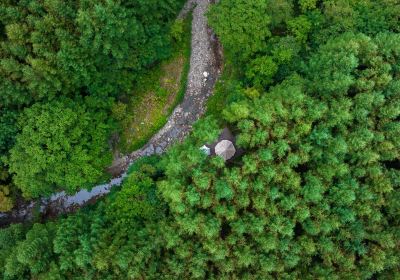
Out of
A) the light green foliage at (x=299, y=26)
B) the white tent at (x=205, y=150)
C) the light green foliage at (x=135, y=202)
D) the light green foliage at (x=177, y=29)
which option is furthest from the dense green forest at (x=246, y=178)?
the light green foliage at (x=177, y=29)

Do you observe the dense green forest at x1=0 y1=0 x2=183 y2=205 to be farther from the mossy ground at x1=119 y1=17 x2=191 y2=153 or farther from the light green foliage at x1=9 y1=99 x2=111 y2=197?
the mossy ground at x1=119 y1=17 x2=191 y2=153

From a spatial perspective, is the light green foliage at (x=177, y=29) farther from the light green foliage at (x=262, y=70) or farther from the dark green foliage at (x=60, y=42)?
the light green foliage at (x=262, y=70)

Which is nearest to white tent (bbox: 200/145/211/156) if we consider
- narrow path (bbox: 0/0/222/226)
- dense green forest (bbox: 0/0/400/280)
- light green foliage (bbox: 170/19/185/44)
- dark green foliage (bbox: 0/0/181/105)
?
dense green forest (bbox: 0/0/400/280)

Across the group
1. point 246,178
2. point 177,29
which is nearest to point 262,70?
point 177,29

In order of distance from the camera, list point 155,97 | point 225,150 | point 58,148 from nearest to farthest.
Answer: point 225,150 < point 58,148 < point 155,97

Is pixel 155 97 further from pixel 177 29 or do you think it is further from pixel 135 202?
pixel 135 202

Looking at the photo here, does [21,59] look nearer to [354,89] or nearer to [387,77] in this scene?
[354,89]

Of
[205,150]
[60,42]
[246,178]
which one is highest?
[60,42]
